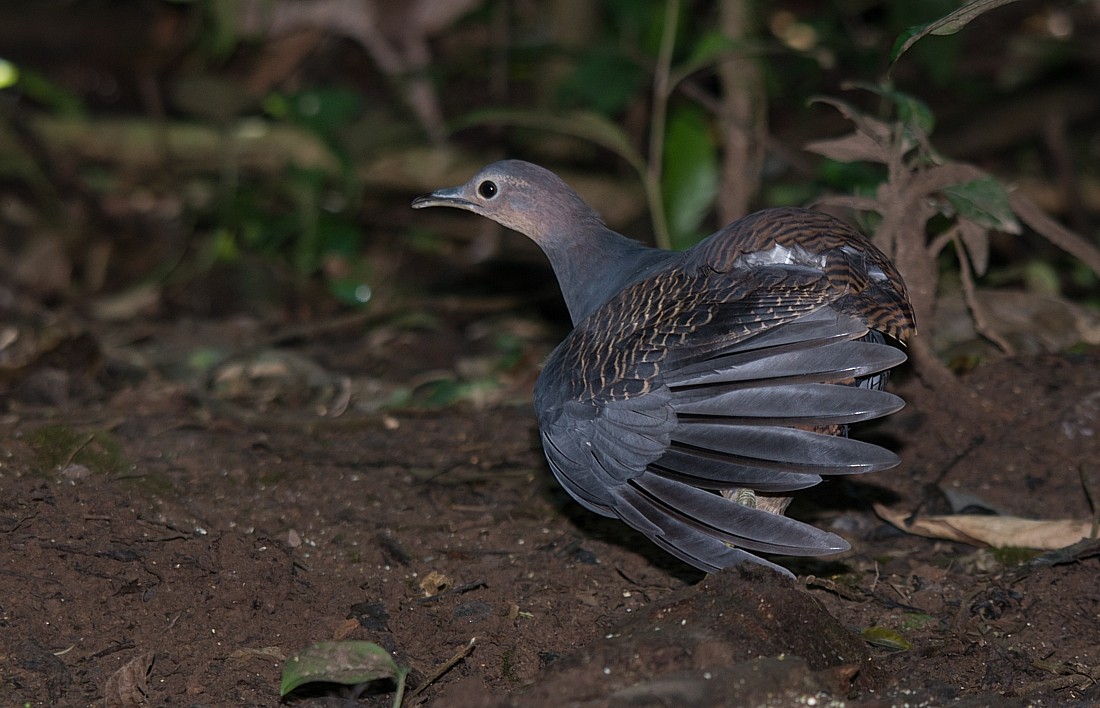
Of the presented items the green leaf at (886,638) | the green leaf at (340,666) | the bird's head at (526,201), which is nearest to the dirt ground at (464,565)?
the green leaf at (886,638)

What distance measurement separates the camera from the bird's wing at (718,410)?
3.22 meters

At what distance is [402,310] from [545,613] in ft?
9.75

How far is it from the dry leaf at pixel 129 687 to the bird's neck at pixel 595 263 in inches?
74.2

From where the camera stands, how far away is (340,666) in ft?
9.74

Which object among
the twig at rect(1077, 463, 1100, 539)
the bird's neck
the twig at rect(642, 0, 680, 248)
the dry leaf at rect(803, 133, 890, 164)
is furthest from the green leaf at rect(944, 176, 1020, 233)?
the twig at rect(642, 0, 680, 248)

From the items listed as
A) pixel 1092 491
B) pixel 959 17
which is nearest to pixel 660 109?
pixel 959 17

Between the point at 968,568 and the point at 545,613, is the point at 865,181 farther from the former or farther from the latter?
the point at 545,613

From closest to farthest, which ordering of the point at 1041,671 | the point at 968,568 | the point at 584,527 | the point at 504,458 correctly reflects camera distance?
the point at 1041,671, the point at 968,568, the point at 584,527, the point at 504,458

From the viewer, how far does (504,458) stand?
4.67 metres

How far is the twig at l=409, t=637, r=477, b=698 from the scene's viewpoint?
10.3 ft

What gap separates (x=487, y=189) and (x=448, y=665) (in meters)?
2.07

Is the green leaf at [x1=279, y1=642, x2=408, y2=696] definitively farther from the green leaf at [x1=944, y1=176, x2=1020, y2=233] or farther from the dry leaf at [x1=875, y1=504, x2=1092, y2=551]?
the green leaf at [x1=944, y1=176, x2=1020, y2=233]

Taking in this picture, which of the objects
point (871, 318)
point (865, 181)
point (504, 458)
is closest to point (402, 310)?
point (504, 458)

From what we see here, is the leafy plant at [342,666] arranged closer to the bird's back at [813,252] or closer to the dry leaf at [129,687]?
the dry leaf at [129,687]
